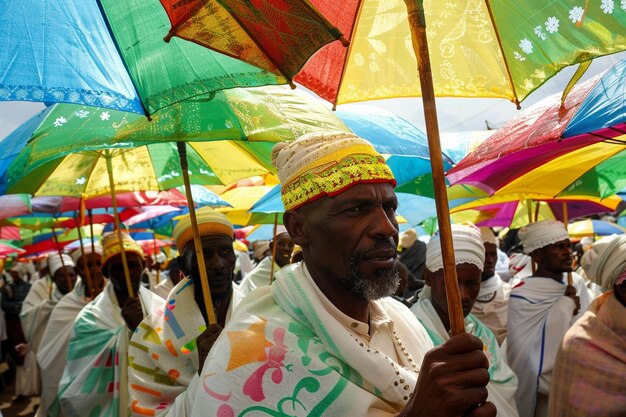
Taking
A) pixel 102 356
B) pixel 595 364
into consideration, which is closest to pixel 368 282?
pixel 595 364

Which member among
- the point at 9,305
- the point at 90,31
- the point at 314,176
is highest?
the point at 90,31

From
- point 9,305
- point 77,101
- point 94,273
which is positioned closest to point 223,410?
point 77,101

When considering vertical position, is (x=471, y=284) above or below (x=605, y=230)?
above

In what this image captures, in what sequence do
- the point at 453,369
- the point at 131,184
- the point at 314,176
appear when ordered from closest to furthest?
1. the point at 453,369
2. the point at 314,176
3. the point at 131,184

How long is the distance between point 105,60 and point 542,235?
4.63 m

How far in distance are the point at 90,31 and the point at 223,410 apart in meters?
1.61

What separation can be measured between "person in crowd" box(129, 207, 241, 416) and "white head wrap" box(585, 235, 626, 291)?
245 cm

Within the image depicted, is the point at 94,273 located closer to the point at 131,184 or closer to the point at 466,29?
the point at 131,184

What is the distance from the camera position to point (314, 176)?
2170 mm

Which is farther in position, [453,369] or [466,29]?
[466,29]

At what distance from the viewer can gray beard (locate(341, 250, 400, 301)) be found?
2080 millimetres

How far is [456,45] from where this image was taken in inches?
114

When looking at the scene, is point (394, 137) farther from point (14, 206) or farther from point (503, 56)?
point (14, 206)

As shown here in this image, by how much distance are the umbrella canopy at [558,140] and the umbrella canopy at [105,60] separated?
144cm
